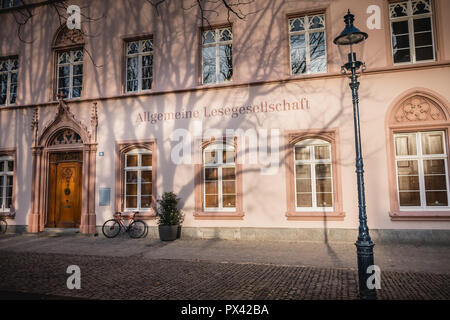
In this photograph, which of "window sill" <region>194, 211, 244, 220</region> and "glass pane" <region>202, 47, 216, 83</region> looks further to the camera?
"glass pane" <region>202, 47, 216, 83</region>

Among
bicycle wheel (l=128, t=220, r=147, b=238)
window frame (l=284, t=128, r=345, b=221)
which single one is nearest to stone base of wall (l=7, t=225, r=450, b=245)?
bicycle wheel (l=128, t=220, r=147, b=238)

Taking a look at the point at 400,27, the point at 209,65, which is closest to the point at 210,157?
the point at 209,65

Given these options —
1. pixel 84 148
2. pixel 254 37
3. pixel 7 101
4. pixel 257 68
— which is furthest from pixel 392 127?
pixel 7 101

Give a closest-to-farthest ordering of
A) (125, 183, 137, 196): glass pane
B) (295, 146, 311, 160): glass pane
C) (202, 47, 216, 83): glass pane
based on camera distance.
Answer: (295, 146, 311, 160): glass pane → (202, 47, 216, 83): glass pane → (125, 183, 137, 196): glass pane

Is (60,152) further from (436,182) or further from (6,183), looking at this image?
(436,182)

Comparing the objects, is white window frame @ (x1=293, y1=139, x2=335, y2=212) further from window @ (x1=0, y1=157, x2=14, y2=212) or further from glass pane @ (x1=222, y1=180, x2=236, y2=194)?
window @ (x1=0, y1=157, x2=14, y2=212)

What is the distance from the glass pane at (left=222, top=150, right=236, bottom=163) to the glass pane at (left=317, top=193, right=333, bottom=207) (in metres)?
3.00

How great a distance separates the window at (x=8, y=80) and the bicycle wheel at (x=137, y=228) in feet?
26.0

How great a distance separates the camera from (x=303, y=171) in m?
10.2

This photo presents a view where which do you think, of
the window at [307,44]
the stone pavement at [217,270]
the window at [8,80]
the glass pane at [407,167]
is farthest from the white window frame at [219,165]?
the window at [8,80]

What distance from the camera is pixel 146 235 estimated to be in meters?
11.2

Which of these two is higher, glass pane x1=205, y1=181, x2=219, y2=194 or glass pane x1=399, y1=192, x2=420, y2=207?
glass pane x1=205, y1=181, x2=219, y2=194

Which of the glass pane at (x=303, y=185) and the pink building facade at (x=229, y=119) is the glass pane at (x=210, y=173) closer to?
the pink building facade at (x=229, y=119)

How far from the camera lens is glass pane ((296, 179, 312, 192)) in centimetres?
1009
